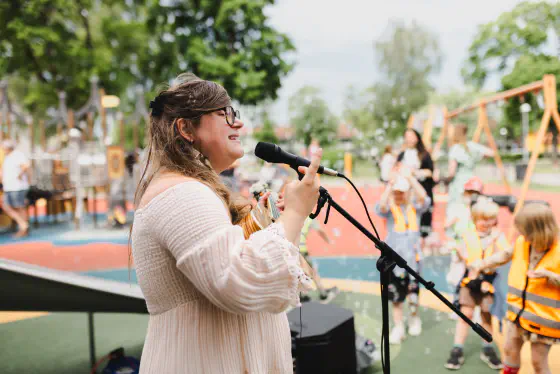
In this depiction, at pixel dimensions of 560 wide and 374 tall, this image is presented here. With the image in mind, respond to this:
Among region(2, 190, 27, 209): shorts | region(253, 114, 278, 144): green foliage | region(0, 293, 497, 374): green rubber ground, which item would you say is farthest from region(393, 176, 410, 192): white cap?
region(253, 114, 278, 144): green foliage

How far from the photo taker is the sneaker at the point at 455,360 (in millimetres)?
3377

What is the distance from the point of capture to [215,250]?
1.06 m

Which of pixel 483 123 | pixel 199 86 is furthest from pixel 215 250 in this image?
pixel 483 123

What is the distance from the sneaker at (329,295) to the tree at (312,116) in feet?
61.2

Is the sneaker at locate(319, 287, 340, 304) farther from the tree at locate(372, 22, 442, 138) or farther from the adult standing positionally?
the tree at locate(372, 22, 442, 138)

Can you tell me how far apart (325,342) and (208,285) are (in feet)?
6.45

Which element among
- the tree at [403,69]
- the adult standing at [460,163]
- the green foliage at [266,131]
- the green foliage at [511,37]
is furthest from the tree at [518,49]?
the adult standing at [460,163]

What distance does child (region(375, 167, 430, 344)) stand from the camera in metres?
3.93

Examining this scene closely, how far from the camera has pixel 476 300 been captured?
3.38 m

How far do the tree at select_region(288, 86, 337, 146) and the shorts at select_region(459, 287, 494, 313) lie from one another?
20.2m

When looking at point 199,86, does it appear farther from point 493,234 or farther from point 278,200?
point 493,234

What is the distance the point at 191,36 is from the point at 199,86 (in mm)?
23790

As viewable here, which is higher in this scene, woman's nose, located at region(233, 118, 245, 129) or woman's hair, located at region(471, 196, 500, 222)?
woman's nose, located at region(233, 118, 245, 129)

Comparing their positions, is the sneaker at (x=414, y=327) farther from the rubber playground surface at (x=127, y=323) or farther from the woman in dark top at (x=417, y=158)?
the woman in dark top at (x=417, y=158)
